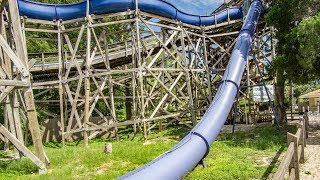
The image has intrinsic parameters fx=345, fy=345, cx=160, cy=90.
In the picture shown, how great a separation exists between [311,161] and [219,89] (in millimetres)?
3697

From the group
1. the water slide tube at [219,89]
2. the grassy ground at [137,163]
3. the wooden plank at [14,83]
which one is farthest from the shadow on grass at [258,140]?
the wooden plank at [14,83]

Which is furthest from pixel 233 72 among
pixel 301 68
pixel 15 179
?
pixel 15 179

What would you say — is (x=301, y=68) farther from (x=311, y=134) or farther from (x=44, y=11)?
(x=44, y=11)

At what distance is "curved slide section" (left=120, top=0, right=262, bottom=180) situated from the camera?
6.11 meters

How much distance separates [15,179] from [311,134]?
A: 36.7ft

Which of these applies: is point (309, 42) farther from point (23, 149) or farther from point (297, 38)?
point (23, 149)

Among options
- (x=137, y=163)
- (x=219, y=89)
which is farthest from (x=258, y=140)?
(x=137, y=163)

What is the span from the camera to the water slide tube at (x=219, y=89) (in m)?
6.49

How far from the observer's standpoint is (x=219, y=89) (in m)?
11.5

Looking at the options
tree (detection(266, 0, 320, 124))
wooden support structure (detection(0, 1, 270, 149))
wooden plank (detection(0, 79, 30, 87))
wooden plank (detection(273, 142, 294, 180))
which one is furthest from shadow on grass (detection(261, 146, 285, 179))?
wooden plank (detection(0, 79, 30, 87))

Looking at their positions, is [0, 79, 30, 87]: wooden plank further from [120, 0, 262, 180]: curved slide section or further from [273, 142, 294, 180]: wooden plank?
[273, 142, 294, 180]: wooden plank

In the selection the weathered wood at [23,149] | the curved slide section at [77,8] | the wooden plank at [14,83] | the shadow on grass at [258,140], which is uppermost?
the curved slide section at [77,8]

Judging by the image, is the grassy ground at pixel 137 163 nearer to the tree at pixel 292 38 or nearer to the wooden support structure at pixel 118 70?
the wooden support structure at pixel 118 70

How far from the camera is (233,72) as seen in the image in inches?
481
